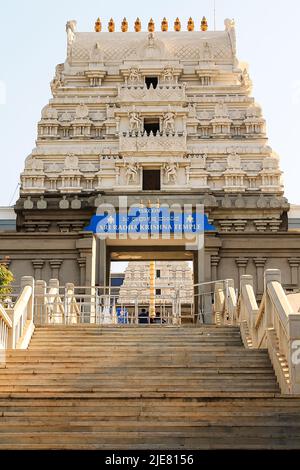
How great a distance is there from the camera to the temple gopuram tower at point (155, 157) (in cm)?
3108

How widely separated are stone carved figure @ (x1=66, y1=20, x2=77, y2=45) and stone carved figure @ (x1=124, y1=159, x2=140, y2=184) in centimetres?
1064

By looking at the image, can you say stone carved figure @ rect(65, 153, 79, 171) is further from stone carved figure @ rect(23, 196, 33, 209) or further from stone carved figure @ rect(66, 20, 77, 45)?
stone carved figure @ rect(66, 20, 77, 45)

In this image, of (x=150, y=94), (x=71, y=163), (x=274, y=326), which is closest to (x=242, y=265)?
(x=71, y=163)

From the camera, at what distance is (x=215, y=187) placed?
Result: 3588 cm

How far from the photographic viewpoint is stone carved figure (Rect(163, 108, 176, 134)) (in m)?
37.4

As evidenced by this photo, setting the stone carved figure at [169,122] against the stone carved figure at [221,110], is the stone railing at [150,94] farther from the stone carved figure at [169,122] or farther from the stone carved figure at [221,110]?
the stone carved figure at [221,110]

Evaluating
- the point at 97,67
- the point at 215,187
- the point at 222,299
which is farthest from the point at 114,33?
the point at 222,299

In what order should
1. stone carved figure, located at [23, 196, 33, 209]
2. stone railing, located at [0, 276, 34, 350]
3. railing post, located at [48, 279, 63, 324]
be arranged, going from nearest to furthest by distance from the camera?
stone railing, located at [0, 276, 34, 350] < railing post, located at [48, 279, 63, 324] < stone carved figure, located at [23, 196, 33, 209]

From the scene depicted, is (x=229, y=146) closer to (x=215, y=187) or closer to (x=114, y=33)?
(x=215, y=187)

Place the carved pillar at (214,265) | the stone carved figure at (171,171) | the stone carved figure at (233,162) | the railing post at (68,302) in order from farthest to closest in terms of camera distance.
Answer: the stone carved figure at (233,162) → the stone carved figure at (171,171) → the carved pillar at (214,265) → the railing post at (68,302)

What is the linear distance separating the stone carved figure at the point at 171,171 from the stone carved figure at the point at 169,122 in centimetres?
223

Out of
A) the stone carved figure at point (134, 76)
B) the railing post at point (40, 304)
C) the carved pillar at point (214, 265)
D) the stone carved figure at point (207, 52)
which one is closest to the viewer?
the railing post at point (40, 304)

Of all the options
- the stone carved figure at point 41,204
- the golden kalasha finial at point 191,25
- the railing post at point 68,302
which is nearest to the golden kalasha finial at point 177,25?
the golden kalasha finial at point 191,25

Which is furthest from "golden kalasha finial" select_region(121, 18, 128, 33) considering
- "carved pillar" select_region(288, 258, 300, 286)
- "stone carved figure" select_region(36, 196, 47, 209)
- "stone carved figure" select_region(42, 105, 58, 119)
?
"carved pillar" select_region(288, 258, 300, 286)
